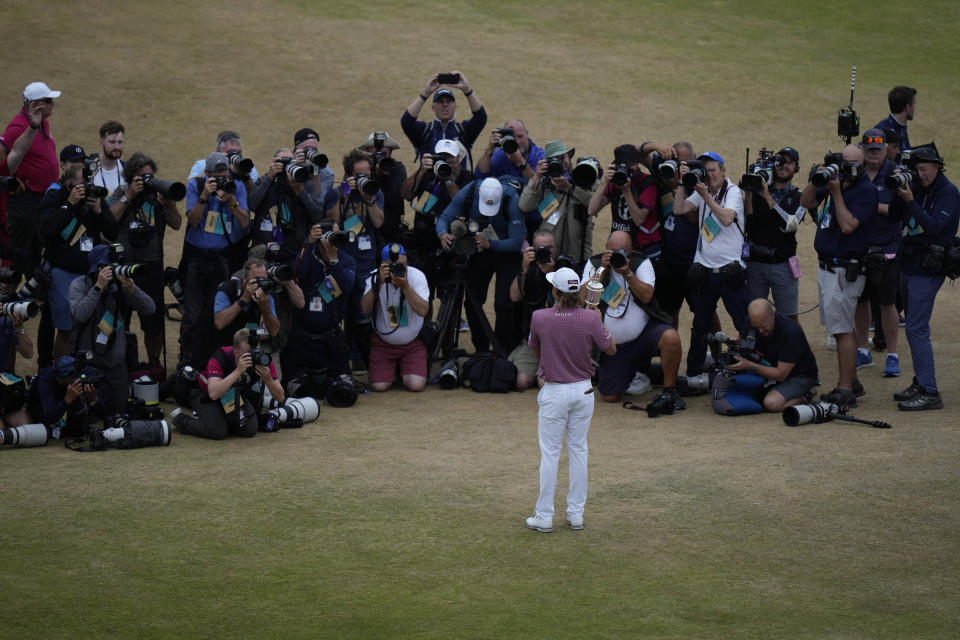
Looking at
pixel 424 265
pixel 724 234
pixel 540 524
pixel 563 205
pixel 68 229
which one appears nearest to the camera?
pixel 540 524

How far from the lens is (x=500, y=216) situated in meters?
11.1

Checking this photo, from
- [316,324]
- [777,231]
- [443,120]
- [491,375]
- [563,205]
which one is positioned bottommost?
[491,375]

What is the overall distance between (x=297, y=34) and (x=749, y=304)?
11992mm

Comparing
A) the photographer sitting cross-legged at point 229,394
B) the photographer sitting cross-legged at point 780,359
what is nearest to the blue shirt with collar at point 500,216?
the photographer sitting cross-legged at point 780,359

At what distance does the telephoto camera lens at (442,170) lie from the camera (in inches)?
430

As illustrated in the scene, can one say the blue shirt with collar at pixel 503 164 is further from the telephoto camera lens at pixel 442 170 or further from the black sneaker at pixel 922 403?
the black sneaker at pixel 922 403

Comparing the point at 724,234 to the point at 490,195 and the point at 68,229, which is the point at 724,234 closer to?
the point at 490,195

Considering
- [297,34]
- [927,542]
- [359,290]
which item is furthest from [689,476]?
[297,34]

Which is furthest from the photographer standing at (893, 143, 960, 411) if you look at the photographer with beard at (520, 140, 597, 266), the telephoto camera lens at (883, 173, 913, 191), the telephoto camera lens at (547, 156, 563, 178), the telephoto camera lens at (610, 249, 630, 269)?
the telephoto camera lens at (547, 156, 563, 178)

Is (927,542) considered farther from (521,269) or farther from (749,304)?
(521,269)

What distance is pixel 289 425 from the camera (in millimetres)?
9367

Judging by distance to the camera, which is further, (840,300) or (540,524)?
(840,300)

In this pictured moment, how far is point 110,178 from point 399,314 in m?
2.90

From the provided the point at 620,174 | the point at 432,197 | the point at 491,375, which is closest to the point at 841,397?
the point at 620,174
